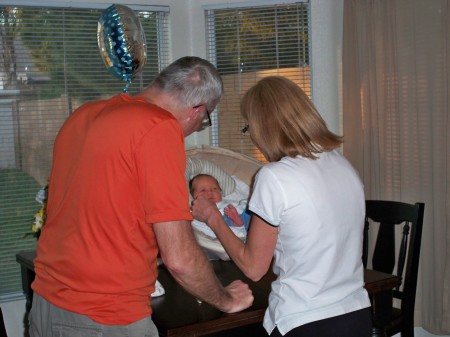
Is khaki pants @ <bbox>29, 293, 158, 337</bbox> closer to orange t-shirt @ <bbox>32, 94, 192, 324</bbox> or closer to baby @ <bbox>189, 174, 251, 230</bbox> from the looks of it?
orange t-shirt @ <bbox>32, 94, 192, 324</bbox>

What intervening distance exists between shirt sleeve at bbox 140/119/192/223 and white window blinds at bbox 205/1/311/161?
2.63 meters

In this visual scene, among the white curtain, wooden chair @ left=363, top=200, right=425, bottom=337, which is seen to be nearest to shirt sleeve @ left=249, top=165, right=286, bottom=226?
wooden chair @ left=363, top=200, right=425, bottom=337

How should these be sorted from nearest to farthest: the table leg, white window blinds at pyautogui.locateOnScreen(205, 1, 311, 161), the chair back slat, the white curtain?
the table leg < the chair back slat < the white curtain < white window blinds at pyautogui.locateOnScreen(205, 1, 311, 161)

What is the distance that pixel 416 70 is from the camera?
352 cm

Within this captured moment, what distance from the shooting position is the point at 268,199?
167 cm

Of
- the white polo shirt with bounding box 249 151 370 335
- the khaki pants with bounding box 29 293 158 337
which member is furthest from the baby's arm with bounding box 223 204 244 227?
the khaki pants with bounding box 29 293 158 337

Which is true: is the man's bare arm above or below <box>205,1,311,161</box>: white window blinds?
below

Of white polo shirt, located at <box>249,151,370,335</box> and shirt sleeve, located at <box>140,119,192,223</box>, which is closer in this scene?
shirt sleeve, located at <box>140,119,192,223</box>

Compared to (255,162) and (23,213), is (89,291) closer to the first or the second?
(255,162)

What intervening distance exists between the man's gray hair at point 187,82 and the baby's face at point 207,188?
1.35 m

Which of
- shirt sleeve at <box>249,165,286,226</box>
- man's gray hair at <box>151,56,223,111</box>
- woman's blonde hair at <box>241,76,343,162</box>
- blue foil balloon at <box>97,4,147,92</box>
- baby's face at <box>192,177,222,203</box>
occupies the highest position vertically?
blue foil balloon at <box>97,4,147,92</box>

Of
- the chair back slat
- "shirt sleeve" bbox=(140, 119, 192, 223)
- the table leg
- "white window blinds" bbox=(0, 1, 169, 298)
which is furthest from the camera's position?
"white window blinds" bbox=(0, 1, 169, 298)

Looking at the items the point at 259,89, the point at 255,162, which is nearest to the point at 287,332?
the point at 259,89

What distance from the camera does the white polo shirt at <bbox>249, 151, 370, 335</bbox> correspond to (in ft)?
5.46
